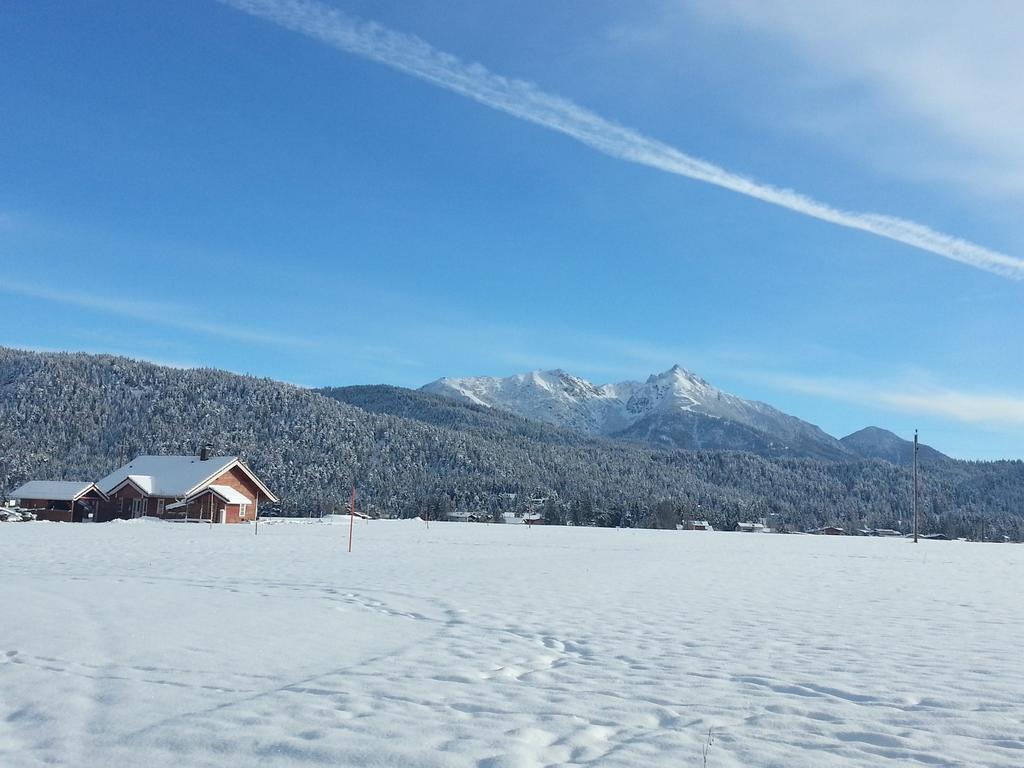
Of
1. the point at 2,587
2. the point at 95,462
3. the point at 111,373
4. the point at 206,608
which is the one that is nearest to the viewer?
the point at 206,608

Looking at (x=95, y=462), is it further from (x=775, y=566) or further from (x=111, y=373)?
(x=775, y=566)

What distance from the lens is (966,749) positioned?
5.14m

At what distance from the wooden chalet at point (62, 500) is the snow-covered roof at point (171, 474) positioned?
116cm

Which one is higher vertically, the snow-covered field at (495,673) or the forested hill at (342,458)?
the forested hill at (342,458)

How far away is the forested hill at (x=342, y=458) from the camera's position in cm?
12500

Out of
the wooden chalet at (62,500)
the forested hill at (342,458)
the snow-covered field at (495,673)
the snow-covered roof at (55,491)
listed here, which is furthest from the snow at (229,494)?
the forested hill at (342,458)

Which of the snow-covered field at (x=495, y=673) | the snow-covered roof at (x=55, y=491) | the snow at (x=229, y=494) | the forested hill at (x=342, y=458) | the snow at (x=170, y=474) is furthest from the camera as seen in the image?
the forested hill at (x=342, y=458)

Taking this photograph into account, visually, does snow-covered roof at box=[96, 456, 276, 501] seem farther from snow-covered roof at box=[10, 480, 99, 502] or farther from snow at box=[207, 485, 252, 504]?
snow-covered roof at box=[10, 480, 99, 502]

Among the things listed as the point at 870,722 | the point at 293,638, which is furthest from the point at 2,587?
the point at 870,722

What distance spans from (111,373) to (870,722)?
589 ft

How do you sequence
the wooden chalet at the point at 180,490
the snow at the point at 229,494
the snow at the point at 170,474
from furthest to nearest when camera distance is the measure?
the snow at the point at 170,474
the snow at the point at 229,494
the wooden chalet at the point at 180,490

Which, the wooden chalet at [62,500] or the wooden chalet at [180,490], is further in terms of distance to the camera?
the wooden chalet at [62,500]

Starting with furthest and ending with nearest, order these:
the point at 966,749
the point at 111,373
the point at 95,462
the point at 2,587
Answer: the point at 111,373 < the point at 95,462 < the point at 2,587 < the point at 966,749

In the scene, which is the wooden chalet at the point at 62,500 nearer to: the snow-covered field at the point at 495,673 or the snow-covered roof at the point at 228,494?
the snow-covered roof at the point at 228,494
